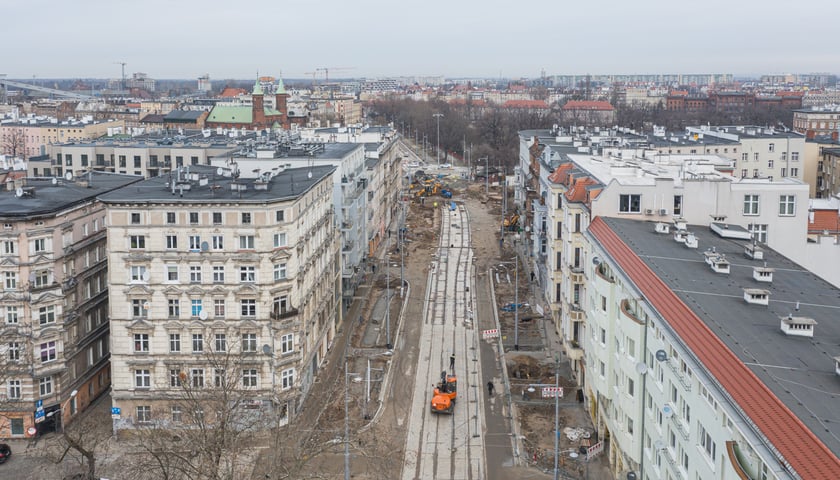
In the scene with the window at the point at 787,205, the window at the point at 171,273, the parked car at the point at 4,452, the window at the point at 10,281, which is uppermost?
the window at the point at 787,205

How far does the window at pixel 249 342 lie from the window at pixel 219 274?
2.90 m

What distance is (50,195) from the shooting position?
49844 mm

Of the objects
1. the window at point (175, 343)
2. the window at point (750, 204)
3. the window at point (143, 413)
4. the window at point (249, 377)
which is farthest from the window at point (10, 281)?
the window at point (750, 204)

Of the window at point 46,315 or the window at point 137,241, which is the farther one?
the window at point 46,315

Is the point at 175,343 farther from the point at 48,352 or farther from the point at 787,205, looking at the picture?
the point at 787,205

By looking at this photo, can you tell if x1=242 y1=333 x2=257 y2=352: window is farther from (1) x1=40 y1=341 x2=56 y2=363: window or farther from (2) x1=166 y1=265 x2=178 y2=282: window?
(1) x1=40 y1=341 x2=56 y2=363: window

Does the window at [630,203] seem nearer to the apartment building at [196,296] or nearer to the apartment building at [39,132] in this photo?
the apartment building at [196,296]

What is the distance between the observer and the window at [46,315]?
1784 inches

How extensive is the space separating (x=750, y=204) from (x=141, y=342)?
101ft

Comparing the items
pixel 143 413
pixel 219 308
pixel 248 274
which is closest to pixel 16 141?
pixel 143 413

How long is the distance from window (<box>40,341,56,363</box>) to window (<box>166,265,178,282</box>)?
723 centimetres

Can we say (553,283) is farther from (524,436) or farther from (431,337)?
(524,436)

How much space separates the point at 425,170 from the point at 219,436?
447 ft

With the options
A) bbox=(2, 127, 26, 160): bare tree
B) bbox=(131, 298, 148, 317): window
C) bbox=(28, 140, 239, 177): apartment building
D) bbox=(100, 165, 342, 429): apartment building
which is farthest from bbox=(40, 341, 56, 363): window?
bbox=(2, 127, 26, 160): bare tree
